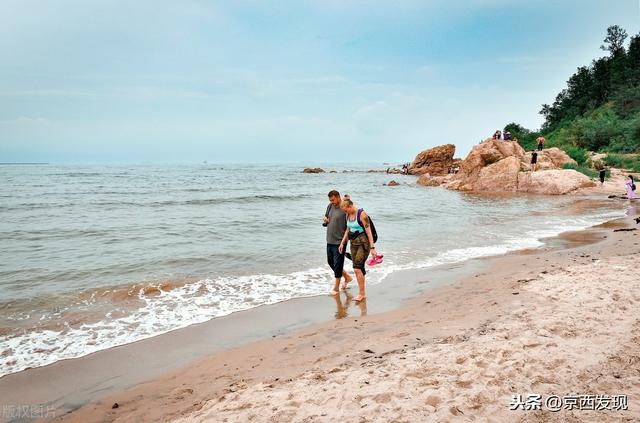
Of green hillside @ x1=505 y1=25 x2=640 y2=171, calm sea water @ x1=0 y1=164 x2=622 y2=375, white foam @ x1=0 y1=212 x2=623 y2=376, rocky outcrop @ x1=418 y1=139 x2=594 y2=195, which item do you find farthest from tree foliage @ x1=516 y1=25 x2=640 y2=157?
white foam @ x1=0 y1=212 x2=623 y2=376

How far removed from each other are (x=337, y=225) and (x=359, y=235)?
2.31 feet

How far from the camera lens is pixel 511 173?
28.5 meters

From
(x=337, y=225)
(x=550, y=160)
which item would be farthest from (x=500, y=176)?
(x=337, y=225)

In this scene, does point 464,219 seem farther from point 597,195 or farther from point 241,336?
point 241,336

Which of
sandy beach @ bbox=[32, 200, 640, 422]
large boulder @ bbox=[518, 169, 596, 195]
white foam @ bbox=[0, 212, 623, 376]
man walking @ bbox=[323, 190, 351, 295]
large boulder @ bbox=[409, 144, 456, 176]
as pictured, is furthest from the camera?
large boulder @ bbox=[409, 144, 456, 176]

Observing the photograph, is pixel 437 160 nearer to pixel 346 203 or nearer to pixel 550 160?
pixel 550 160

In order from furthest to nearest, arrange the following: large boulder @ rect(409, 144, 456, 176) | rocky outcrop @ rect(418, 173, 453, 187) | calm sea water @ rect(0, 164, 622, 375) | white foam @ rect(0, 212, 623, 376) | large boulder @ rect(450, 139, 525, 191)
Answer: large boulder @ rect(409, 144, 456, 176), rocky outcrop @ rect(418, 173, 453, 187), large boulder @ rect(450, 139, 525, 191), calm sea water @ rect(0, 164, 622, 375), white foam @ rect(0, 212, 623, 376)

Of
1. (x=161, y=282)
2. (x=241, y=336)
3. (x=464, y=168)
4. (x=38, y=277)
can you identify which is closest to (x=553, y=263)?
(x=241, y=336)

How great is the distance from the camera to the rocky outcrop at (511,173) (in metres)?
25.3

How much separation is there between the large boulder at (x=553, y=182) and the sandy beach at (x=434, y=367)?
2162 cm

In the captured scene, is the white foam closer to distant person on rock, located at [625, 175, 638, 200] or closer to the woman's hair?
the woman's hair

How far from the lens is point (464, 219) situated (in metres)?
16.8

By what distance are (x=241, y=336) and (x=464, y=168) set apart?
1228 inches

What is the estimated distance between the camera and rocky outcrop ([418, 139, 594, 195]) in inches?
995
